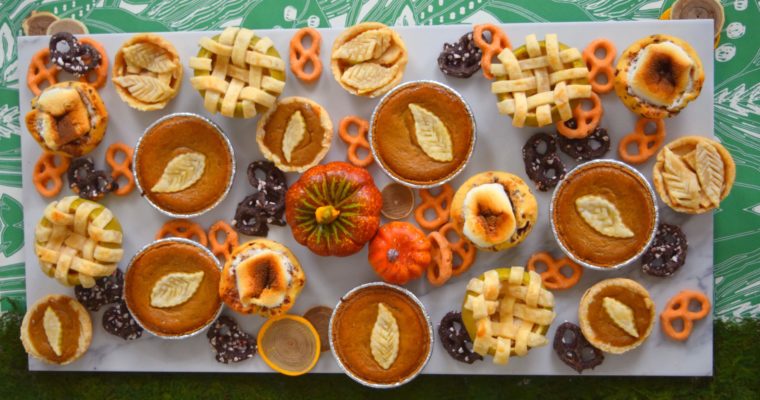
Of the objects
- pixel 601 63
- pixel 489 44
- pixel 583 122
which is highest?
pixel 489 44

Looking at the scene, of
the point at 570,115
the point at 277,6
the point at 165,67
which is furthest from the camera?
the point at 277,6

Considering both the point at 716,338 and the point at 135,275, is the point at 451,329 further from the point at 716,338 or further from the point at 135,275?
the point at 135,275

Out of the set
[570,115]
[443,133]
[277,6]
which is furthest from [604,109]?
[277,6]

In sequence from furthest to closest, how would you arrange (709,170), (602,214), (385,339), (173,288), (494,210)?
(173,288), (385,339), (602,214), (709,170), (494,210)

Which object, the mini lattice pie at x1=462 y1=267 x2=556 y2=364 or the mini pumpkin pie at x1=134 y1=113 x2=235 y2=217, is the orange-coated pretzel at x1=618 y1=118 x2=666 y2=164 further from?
the mini pumpkin pie at x1=134 y1=113 x2=235 y2=217

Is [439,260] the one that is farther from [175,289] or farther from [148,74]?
[148,74]

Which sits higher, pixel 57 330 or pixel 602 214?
pixel 602 214

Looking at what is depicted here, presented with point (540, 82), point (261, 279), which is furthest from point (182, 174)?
point (540, 82)
